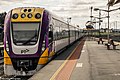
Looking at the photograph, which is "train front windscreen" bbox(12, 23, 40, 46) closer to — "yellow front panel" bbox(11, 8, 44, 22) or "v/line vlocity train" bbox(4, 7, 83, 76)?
"v/line vlocity train" bbox(4, 7, 83, 76)

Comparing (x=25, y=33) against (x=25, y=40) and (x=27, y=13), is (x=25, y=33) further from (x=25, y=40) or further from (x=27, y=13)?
(x=27, y=13)

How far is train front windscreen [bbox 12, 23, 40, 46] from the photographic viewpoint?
17.0m

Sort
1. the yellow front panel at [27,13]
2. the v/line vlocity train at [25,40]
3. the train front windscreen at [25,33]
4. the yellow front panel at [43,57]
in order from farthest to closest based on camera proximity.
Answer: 1. the yellow front panel at [27,13]
2. the train front windscreen at [25,33]
3. the yellow front panel at [43,57]
4. the v/line vlocity train at [25,40]

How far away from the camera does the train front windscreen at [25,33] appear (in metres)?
17.0

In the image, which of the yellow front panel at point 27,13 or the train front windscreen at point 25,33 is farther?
the yellow front panel at point 27,13

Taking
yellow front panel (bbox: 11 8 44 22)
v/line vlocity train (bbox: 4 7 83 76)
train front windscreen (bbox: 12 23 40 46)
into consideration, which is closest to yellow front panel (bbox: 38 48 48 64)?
v/line vlocity train (bbox: 4 7 83 76)

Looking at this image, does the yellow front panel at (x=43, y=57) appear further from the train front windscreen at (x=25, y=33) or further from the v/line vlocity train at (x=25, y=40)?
the train front windscreen at (x=25, y=33)

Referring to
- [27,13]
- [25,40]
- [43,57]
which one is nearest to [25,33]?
[25,40]

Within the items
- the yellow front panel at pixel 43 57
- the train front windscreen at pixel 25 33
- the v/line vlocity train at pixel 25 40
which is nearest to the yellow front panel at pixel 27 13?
the v/line vlocity train at pixel 25 40

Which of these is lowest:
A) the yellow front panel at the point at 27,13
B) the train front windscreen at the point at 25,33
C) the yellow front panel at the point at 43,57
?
the yellow front panel at the point at 43,57

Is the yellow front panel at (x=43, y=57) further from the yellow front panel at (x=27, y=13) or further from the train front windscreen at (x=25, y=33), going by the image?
the yellow front panel at (x=27, y=13)

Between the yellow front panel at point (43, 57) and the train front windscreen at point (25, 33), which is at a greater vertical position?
the train front windscreen at point (25, 33)

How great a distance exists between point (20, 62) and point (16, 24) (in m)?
2.16

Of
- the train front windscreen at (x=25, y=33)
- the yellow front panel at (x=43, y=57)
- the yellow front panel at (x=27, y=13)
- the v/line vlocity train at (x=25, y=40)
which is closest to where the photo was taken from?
the v/line vlocity train at (x=25, y=40)
